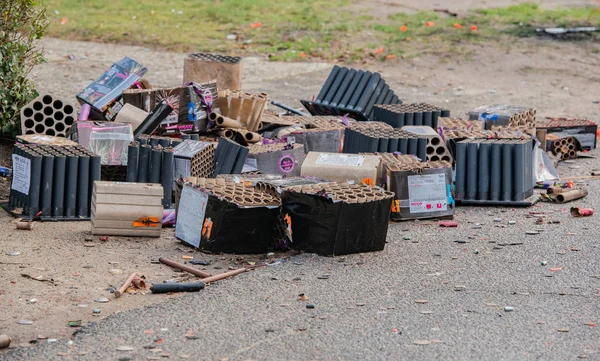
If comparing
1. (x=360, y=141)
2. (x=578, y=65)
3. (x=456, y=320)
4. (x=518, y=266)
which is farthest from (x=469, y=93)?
(x=456, y=320)

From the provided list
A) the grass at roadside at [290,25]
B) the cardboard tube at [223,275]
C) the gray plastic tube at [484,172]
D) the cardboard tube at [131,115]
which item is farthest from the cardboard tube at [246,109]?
the grass at roadside at [290,25]

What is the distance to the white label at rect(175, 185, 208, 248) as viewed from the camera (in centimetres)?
781

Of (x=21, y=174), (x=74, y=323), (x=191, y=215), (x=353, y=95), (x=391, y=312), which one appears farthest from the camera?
(x=353, y=95)

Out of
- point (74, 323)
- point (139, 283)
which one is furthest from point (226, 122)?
point (74, 323)

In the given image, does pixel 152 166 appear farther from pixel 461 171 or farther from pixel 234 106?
pixel 461 171

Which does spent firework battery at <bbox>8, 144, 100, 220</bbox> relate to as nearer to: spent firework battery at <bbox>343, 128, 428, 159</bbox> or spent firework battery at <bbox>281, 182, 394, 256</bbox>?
spent firework battery at <bbox>281, 182, 394, 256</bbox>

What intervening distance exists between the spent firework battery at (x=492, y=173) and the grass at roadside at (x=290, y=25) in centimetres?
872

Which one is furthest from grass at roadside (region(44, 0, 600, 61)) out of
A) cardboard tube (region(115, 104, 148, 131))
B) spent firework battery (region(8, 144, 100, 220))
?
spent firework battery (region(8, 144, 100, 220))

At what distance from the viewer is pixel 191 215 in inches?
312

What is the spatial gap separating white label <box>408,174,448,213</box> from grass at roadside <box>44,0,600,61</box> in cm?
953

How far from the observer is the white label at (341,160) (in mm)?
9086

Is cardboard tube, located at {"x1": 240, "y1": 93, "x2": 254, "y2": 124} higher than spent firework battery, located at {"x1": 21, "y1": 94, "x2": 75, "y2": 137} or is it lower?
higher

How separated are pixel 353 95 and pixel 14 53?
14.5ft

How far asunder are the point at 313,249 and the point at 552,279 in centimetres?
184
